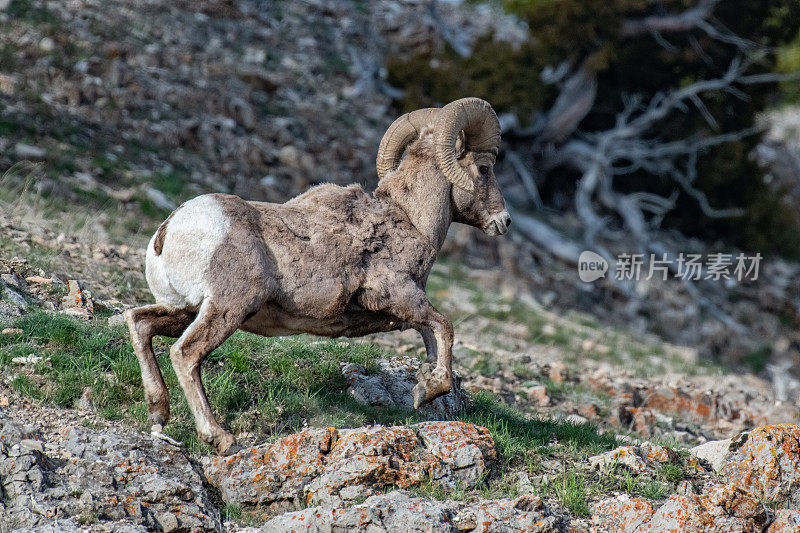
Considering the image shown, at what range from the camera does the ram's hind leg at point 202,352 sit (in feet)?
20.5

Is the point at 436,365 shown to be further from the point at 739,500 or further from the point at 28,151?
the point at 28,151

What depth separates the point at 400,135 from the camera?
7.85 m

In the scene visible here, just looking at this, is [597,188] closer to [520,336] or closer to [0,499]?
[520,336]

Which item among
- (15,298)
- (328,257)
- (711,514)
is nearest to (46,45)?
(15,298)

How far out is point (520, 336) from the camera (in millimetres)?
14906

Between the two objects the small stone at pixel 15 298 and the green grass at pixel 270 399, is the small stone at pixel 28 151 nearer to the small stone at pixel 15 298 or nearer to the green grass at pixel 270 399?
the small stone at pixel 15 298

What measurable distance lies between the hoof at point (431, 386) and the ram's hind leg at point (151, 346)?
6.06 feet

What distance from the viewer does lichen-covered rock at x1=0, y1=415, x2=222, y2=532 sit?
5484 millimetres

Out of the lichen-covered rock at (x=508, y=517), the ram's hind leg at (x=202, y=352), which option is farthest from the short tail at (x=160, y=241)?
the lichen-covered rock at (x=508, y=517)

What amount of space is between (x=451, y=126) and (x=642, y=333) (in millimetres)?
12278

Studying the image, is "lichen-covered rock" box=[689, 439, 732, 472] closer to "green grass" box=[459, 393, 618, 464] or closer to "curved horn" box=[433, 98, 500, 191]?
"green grass" box=[459, 393, 618, 464]

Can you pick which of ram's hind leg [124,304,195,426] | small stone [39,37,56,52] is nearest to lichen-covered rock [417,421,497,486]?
ram's hind leg [124,304,195,426]

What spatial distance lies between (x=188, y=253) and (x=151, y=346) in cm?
76

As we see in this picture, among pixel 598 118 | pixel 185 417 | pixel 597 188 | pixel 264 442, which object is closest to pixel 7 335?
pixel 185 417
